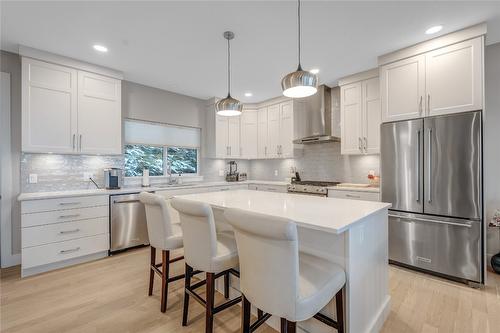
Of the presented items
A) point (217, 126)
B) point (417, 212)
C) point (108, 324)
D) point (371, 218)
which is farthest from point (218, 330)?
point (217, 126)

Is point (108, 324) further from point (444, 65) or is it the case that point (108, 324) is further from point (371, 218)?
point (444, 65)

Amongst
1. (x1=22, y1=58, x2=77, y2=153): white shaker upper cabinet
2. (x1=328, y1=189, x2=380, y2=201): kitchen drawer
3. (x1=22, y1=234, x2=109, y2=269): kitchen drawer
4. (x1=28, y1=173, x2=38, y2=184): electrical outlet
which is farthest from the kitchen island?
(x1=28, y1=173, x2=38, y2=184): electrical outlet

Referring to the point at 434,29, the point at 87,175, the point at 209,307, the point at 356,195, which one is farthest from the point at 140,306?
the point at 434,29

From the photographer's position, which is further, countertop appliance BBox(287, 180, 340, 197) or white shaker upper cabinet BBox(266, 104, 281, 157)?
white shaker upper cabinet BBox(266, 104, 281, 157)

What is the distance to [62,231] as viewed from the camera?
2975mm

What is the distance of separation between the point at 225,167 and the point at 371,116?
129 inches

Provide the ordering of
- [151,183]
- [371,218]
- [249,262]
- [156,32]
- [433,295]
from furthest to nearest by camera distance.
Result: [151,183] < [156,32] < [433,295] < [371,218] < [249,262]

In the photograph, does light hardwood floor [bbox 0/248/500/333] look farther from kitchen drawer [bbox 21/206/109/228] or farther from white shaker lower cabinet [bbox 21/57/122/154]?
white shaker lower cabinet [bbox 21/57/122/154]

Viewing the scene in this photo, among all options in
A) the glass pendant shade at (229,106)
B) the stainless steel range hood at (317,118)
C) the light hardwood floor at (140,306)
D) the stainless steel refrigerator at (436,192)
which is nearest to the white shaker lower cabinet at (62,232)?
the light hardwood floor at (140,306)

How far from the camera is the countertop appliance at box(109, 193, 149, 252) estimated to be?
11.1 ft

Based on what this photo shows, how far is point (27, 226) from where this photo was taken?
2744 mm

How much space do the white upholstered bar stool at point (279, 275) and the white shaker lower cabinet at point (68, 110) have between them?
308cm

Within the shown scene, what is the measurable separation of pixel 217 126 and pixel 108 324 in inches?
150

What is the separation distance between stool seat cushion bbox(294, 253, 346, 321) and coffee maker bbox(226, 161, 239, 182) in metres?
3.99
